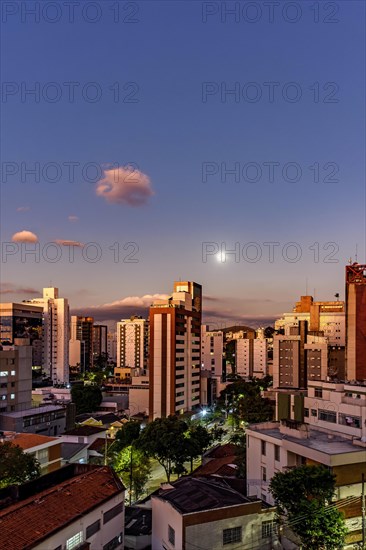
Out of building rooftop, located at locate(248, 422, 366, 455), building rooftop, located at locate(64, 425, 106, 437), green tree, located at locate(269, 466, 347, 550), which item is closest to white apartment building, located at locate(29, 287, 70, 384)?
building rooftop, located at locate(64, 425, 106, 437)

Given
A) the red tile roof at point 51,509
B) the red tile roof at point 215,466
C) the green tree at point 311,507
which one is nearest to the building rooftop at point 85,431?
the red tile roof at point 215,466

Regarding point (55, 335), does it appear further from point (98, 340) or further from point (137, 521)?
point (137, 521)

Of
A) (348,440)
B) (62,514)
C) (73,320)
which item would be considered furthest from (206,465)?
(73,320)

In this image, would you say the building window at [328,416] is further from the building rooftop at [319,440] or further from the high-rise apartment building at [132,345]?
the high-rise apartment building at [132,345]

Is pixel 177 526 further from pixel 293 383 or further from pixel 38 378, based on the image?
pixel 38 378

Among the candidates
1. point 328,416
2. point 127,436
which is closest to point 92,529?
A: point 328,416
